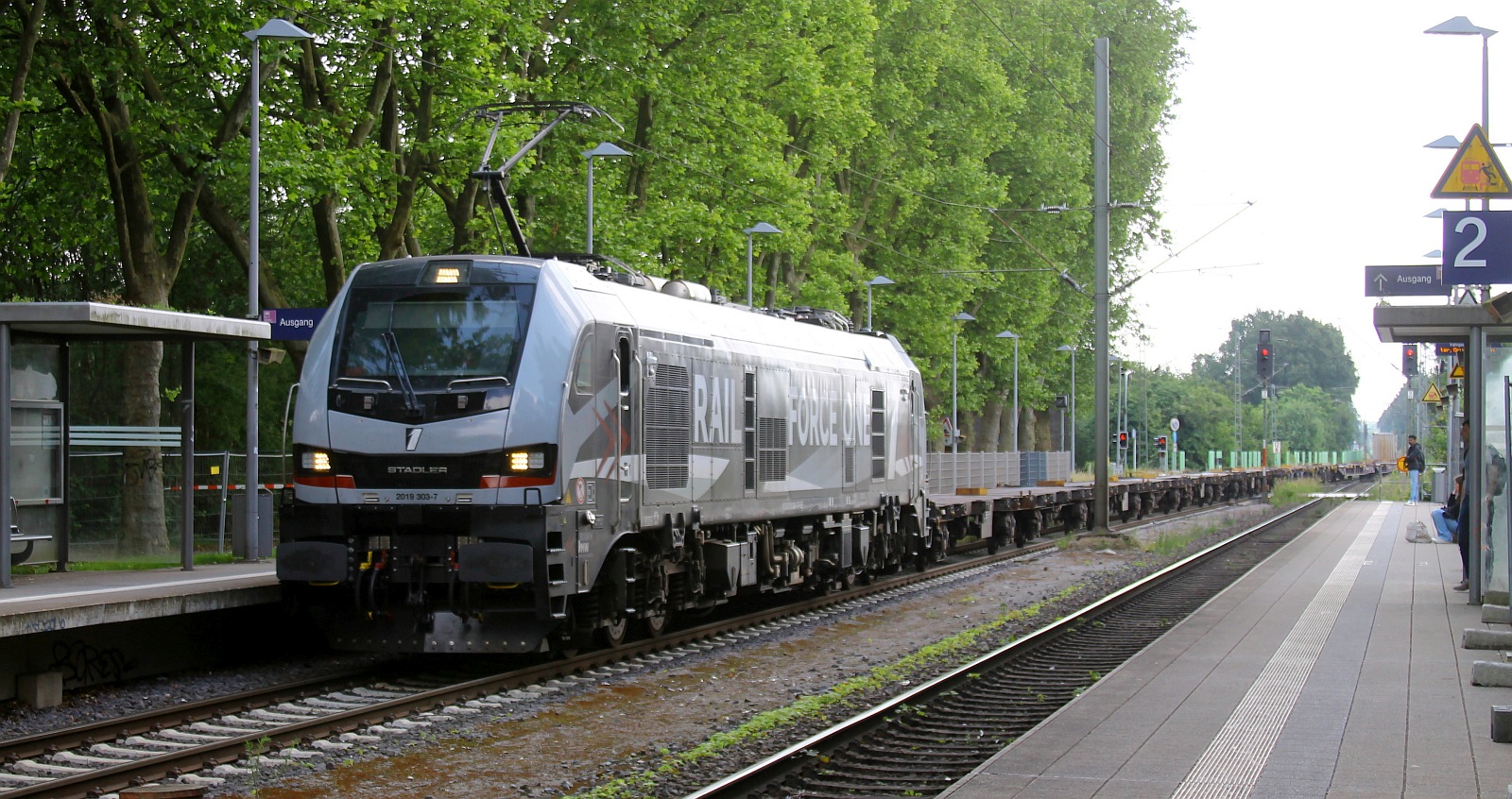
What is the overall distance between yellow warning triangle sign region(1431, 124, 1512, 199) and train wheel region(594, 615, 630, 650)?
9286mm

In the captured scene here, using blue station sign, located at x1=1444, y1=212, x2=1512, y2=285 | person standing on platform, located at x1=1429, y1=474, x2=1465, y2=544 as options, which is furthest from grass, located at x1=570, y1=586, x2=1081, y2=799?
person standing on platform, located at x1=1429, y1=474, x2=1465, y2=544

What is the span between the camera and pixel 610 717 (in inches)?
461

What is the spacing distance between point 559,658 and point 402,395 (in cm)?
269

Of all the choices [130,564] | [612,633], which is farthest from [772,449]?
[130,564]

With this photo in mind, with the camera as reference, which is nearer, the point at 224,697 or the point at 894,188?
the point at 224,697

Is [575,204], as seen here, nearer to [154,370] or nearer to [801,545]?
[154,370]

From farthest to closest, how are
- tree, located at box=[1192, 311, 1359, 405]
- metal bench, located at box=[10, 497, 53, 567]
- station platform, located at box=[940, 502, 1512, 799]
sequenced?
tree, located at box=[1192, 311, 1359, 405], metal bench, located at box=[10, 497, 53, 567], station platform, located at box=[940, 502, 1512, 799]

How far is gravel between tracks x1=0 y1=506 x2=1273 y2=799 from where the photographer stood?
30.8ft

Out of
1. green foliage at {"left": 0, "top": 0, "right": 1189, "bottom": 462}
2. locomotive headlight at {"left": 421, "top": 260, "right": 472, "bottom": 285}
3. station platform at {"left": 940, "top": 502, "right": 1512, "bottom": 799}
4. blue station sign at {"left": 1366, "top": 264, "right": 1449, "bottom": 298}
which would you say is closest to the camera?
station platform at {"left": 940, "top": 502, "right": 1512, "bottom": 799}

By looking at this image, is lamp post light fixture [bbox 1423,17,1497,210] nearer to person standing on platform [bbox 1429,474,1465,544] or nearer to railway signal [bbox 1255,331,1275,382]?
person standing on platform [bbox 1429,474,1465,544]

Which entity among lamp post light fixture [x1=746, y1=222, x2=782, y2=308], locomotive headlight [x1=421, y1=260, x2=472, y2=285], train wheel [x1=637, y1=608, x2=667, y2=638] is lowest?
train wheel [x1=637, y1=608, x2=667, y2=638]

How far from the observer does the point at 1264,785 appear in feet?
28.3

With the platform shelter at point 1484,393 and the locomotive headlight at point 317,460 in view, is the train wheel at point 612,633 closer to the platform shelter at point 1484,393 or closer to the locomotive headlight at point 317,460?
the locomotive headlight at point 317,460

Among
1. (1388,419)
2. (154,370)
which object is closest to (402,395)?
(154,370)
